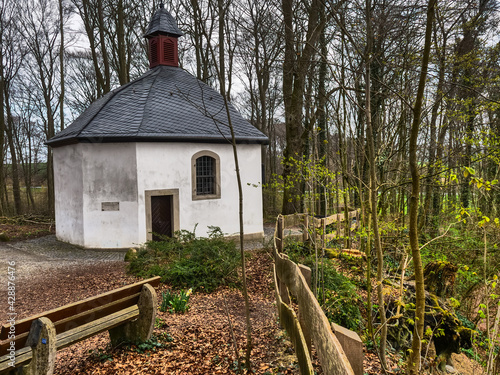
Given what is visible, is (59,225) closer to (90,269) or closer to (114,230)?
(114,230)

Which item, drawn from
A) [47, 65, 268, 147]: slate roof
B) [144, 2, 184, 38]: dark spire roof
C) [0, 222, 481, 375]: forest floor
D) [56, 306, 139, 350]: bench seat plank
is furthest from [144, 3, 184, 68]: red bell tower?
[56, 306, 139, 350]: bench seat plank

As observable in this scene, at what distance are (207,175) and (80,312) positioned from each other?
9.68 m

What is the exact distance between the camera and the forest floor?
4004mm

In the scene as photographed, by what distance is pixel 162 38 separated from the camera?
15445 millimetres

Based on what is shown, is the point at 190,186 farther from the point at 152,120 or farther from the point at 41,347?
the point at 41,347

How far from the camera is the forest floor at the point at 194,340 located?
4.00 metres

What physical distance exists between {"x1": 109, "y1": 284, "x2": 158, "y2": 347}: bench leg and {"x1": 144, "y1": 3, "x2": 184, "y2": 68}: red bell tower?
43.4 ft

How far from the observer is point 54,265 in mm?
10406

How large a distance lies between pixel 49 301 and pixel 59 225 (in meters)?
7.46

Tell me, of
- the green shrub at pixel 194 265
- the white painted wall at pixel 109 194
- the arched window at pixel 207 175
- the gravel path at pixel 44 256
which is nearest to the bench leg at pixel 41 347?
the green shrub at pixel 194 265

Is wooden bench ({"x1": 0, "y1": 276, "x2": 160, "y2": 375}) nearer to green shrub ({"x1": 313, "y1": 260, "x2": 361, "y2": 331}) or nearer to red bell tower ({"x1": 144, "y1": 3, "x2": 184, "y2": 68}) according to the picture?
green shrub ({"x1": 313, "y1": 260, "x2": 361, "y2": 331})

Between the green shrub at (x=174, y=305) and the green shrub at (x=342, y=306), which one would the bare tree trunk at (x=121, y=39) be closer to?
the green shrub at (x=174, y=305)

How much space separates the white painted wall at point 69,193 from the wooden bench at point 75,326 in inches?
352

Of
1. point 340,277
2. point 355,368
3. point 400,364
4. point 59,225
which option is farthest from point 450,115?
point 59,225
